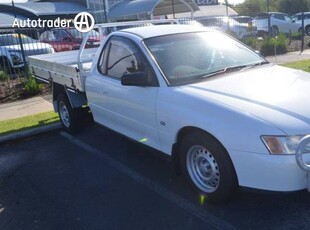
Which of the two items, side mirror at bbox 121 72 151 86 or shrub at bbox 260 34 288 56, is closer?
side mirror at bbox 121 72 151 86

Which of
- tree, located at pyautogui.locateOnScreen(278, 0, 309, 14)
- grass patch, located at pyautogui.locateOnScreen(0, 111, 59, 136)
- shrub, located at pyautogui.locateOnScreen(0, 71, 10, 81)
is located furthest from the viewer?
tree, located at pyautogui.locateOnScreen(278, 0, 309, 14)

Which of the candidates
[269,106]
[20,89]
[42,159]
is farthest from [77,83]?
[20,89]

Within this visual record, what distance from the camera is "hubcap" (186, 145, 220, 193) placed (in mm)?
3861

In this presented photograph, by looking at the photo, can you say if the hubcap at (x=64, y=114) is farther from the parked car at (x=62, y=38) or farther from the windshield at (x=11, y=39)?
the parked car at (x=62, y=38)

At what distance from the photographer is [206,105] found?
379cm

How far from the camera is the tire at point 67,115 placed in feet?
22.0

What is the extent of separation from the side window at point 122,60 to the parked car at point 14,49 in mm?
7530

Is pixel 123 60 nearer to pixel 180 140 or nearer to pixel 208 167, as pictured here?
pixel 180 140

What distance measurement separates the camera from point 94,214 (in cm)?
407

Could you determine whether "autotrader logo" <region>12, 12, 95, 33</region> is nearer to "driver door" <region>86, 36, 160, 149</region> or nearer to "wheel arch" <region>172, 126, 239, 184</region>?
"driver door" <region>86, 36, 160, 149</region>

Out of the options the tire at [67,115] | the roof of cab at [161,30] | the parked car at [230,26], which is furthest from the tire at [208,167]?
the parked car at [230,26]

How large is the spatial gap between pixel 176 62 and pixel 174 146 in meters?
1.01

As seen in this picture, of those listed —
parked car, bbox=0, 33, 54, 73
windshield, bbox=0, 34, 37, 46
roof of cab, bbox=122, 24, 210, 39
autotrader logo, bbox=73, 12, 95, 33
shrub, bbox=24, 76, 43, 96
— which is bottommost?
shrub, bbox=24, 76, 43, 96

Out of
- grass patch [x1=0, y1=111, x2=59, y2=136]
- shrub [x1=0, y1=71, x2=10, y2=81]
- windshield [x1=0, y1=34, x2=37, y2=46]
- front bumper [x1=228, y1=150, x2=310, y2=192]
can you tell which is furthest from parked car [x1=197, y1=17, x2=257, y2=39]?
front bumper [x1=228, y1=150, x2=310, y2=192]
